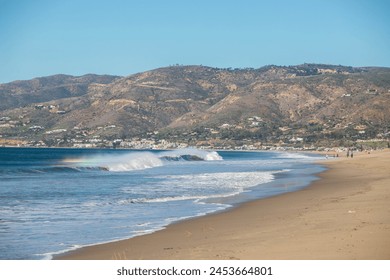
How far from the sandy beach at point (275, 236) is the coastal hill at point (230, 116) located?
10132cm

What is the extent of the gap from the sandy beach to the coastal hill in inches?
3989

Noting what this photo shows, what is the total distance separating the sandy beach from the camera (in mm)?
11219

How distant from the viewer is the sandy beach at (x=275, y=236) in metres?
11.2

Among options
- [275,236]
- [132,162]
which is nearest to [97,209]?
[275,236]

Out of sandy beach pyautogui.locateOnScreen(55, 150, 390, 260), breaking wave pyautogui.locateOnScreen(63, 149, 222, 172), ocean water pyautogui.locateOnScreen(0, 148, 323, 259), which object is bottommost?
breaking wave pyautogui.locateOnScreen(63, 149, 222, 172)

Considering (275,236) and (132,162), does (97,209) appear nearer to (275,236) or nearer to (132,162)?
(275,236)

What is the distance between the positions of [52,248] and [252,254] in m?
4.67

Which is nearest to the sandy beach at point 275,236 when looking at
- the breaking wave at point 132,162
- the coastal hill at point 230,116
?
the breaking wave at point 132,162

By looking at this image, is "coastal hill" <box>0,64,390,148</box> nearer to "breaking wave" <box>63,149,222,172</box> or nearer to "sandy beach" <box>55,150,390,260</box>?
"breaking wave" <box>63,149,222,172</box>

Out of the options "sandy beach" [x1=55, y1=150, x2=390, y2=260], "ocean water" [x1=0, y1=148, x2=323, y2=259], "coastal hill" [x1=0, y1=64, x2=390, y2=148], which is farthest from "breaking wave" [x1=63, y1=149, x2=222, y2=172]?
"coastal hill" [x1=0, y1=64, x2=390, y2=148]

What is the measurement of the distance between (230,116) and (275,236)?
14536cm

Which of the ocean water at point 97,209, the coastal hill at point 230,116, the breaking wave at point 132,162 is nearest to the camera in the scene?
the ocean water at point 97,209

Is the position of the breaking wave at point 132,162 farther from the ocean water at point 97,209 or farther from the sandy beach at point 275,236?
the sandy beach at point 275,236

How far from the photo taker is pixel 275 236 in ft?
44.1
